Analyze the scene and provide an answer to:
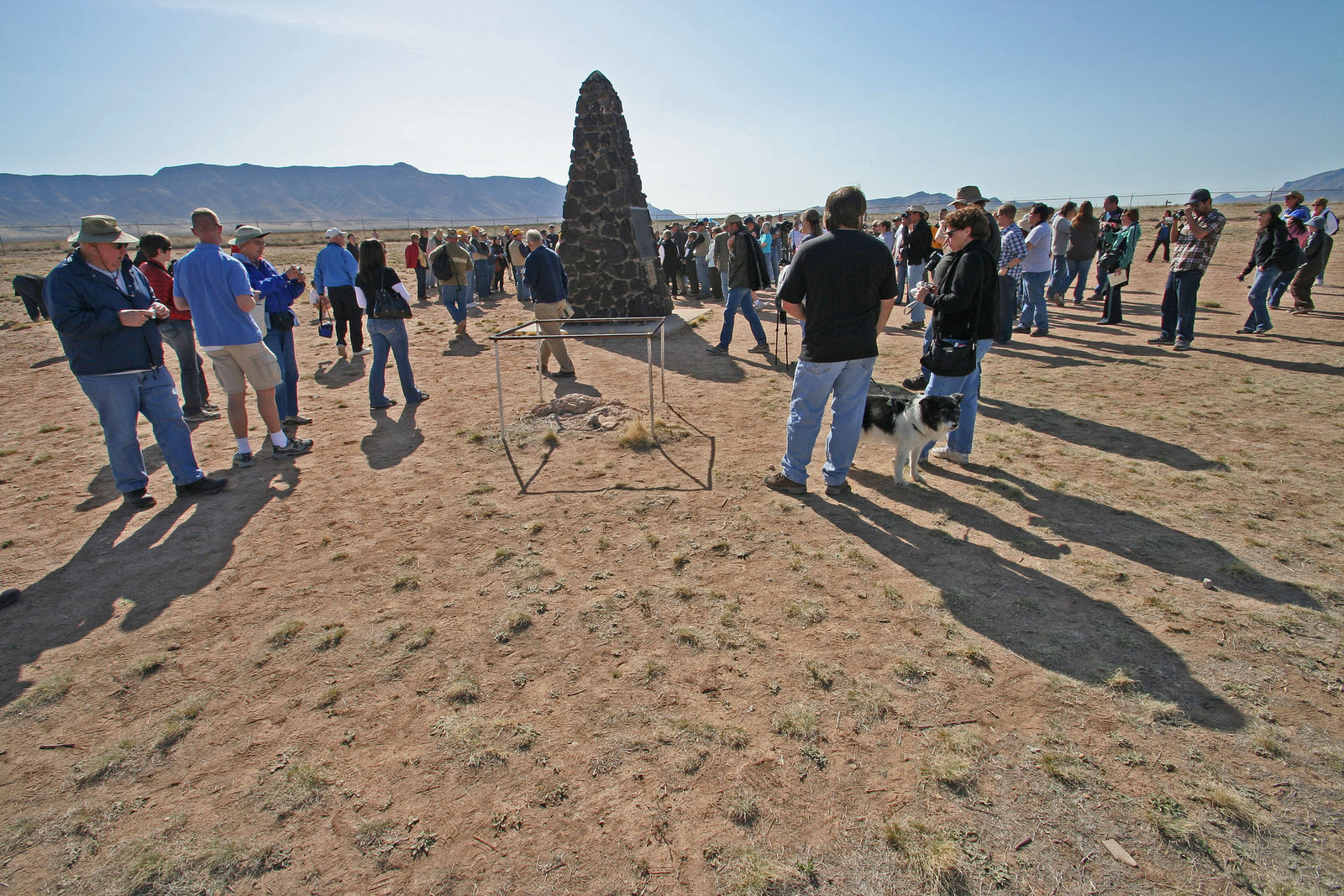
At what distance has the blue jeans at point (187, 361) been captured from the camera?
22.1 feet

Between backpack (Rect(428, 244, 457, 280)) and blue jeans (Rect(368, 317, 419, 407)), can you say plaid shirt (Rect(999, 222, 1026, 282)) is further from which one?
backpack (Rect(428, 244, 457, 280))

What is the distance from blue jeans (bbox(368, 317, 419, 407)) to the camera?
7.14 m

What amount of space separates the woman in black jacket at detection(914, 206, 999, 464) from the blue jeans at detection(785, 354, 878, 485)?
69 cm

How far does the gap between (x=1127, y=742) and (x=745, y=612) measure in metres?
1.76

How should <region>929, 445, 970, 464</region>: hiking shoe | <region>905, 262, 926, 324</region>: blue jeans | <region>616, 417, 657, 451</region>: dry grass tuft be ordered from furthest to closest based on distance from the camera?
<region>905, 262, 926, 324</region>: blue jeans
<region>616, 417, 657, 451</region>: dry grass tuft
<region>929, 445, 970, 464</region>: hiking shoe

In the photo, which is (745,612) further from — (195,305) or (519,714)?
(195,305)

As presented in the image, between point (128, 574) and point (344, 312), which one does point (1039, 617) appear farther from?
point (344, 312)

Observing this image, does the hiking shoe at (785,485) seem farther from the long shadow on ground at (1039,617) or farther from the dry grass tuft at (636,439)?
the dry grass tuft at (636,439)

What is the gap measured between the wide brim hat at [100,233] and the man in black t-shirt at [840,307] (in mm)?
4869

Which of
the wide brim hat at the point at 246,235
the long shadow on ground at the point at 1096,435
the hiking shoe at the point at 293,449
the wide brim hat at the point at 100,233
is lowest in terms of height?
the hiking shoe at the point at 293,449

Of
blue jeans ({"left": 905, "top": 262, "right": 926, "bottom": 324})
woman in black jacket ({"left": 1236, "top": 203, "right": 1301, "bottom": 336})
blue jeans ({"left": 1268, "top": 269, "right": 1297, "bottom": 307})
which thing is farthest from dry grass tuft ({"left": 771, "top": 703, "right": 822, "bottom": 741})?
blue jeans ({"left": 1268, "top": 269, "right": 1297, "bottom": 307})

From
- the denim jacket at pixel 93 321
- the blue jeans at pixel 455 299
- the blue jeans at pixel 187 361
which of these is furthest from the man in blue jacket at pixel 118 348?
the blue jeans at pixel 455 299

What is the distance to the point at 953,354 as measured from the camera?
4633mm

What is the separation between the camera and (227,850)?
7.25 ft
